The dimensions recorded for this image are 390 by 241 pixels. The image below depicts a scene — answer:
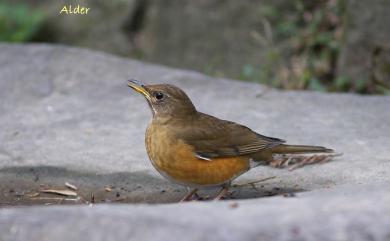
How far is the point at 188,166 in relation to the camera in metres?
5.11

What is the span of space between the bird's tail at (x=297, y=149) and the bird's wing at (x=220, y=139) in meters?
0.07

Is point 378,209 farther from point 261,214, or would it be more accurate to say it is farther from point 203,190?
point 203,190

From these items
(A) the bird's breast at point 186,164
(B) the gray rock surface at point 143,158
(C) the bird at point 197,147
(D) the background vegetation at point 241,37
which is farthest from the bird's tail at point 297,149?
(D) the background vegetation at point 241,37

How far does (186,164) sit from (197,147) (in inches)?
6.2

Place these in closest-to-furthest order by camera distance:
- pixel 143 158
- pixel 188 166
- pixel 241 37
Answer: pixel 188 166, pixel 143 158, pixel 241 37

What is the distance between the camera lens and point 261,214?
3.55 m

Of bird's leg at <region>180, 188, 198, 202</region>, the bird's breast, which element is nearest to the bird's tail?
the bird's breast

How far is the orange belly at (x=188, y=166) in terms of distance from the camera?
5.09 m

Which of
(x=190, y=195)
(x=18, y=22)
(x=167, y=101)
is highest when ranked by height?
→ (x=18, y=22)

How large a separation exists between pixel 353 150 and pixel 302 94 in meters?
1.26

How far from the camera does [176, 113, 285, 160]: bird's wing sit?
5250mm

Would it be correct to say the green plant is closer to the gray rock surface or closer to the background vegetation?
the background vegetation

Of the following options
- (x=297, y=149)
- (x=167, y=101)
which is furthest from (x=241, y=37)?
(x=297, y=149)

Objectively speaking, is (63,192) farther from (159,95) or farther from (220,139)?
(220,139)
